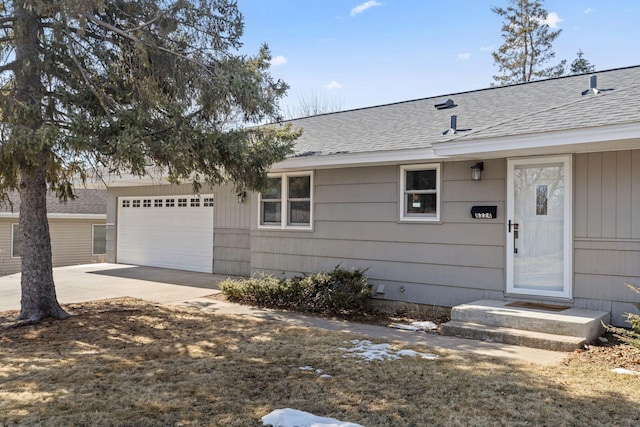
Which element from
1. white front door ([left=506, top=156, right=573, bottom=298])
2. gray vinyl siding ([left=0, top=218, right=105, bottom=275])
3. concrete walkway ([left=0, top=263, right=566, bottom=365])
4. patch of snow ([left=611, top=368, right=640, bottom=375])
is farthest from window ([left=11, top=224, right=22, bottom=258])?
patch of snow ([left=611, top=368, right=640, bottom=375])

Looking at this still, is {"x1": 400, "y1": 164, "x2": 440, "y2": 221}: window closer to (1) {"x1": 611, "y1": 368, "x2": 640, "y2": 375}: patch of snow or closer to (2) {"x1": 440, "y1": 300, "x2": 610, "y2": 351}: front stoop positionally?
(2) {"x1": 440, "y1": 300, "x2": 610, "y2": 351}: front stoop

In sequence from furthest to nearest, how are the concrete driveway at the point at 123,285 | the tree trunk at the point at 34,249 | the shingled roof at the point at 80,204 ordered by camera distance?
1. the shingled roof at the point at 80,204
2. the concrete driveway at the point at 123,285
3. the tree trunk at the point at 34,249

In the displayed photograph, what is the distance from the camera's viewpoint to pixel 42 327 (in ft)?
22.0

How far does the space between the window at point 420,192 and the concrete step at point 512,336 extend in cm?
204

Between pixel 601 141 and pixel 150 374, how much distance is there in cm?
550

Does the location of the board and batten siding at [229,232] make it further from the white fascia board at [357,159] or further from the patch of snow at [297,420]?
the patch of snow at [297,420]

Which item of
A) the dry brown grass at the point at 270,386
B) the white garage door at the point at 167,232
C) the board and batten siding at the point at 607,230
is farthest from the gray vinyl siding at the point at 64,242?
the board and batten siding at the point at 607,230

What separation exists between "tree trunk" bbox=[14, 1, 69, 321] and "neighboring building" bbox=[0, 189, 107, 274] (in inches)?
498

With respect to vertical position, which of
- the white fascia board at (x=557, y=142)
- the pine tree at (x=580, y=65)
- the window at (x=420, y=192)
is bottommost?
the window at (x=420, y=192)

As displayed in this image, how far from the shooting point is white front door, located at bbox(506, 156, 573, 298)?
21.9ft

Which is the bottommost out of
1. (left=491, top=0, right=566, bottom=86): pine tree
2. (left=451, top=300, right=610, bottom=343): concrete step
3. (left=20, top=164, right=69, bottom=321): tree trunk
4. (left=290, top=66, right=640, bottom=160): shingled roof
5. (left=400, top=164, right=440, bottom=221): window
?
(left=451, top=300, right=610, bottom=343): concrete step

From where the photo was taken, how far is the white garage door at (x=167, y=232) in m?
13.2

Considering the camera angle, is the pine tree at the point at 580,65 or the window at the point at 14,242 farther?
the pine tree at the point at 580,65

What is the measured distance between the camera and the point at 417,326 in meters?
6.95
